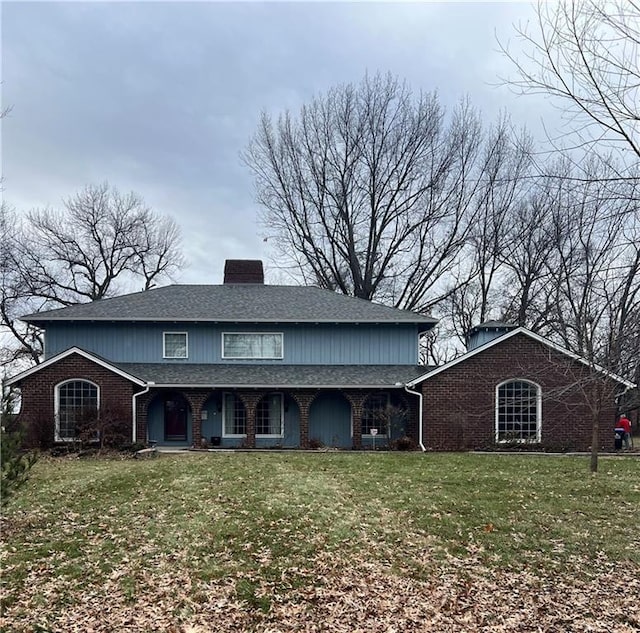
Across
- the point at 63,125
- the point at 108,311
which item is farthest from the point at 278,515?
the point at 108,311

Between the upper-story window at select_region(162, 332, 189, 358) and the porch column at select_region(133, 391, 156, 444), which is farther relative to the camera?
the upper-story window at select_region(162, 332, 189, 358)

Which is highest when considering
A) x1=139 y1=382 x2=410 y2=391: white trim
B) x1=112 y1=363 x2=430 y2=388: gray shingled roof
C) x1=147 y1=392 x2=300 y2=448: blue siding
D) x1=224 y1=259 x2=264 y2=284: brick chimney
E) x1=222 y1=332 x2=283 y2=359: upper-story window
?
x1=224 y1=259 x2=264 y2=284: brick chimney

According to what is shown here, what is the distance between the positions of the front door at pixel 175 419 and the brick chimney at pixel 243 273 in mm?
6794

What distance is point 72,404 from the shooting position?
57.2 feet

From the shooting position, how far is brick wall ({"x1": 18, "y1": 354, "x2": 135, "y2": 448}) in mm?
17156

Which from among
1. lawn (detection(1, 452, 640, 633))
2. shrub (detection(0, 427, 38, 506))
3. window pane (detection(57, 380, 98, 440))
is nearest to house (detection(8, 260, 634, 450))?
window pane (detection(57, 380, 98, 440))

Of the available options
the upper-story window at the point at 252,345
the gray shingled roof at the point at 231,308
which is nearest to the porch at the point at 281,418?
the upper-story window at the point at 252,345

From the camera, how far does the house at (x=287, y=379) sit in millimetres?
17422

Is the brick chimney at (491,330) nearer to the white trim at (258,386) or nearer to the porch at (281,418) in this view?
the porch at (281,418)

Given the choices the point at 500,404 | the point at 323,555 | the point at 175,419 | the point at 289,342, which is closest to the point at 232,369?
the point at 289,342

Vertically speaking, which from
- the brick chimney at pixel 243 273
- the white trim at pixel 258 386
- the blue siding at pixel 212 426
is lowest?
the blue siding at pixel 212 426

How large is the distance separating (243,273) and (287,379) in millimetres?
7579

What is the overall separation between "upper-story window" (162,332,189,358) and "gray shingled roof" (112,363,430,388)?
18.3 inches

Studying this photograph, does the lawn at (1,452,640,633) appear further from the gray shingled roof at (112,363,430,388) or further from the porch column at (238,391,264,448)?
the porch column at (238,391,264,448)
